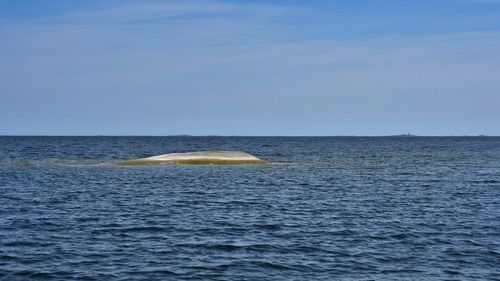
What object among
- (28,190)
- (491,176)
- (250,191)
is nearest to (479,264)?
(250,191)

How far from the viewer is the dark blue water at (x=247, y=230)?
72.0ft

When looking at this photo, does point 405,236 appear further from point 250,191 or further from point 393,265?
point 250,191

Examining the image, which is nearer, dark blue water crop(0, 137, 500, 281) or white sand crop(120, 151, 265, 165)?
dark blue water crop(0, 137, 500, 281)

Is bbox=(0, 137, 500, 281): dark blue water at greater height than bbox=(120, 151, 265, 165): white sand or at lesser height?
lesser

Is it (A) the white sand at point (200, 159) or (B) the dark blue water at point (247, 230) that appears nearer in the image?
(B) the dark blue water at point (247, 230)

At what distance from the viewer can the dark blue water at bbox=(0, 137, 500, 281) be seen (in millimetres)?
21953

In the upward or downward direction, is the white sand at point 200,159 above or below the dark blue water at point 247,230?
Result: above

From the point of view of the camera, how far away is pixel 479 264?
22875 mm

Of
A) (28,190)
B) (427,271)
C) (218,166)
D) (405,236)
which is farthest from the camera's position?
(218,166)

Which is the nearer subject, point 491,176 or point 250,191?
point 250,191

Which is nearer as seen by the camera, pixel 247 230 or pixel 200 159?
pixel 247 230

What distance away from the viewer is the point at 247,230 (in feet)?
96.6

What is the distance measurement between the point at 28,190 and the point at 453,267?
33.3 m

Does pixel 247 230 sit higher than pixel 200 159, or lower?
lower
